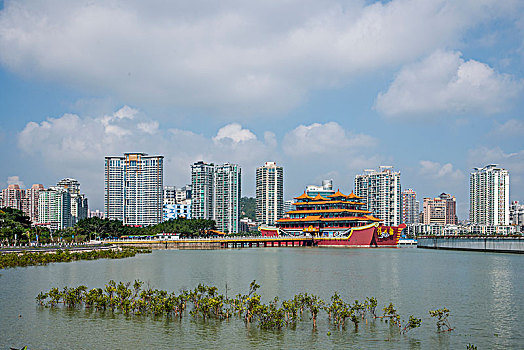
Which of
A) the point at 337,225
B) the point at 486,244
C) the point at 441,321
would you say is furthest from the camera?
the point at 337,225

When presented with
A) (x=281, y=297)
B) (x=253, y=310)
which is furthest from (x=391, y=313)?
(x=281, y=297)

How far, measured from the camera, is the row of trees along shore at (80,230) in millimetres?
85250

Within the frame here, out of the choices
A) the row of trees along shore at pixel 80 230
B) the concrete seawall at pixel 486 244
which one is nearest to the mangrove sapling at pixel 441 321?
the row of trees along shore at pixel 80 230

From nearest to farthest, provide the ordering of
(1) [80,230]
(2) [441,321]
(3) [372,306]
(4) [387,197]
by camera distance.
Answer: (2) [441,321] < (3) [372,306] < (1) [80,230] < (4) [387,197]

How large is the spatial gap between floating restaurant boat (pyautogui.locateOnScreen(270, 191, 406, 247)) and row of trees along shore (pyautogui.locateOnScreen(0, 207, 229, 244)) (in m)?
21.2

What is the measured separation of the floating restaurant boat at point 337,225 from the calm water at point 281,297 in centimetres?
6254

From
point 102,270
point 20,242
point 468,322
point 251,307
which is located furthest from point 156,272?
point 20,242

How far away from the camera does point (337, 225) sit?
125 m

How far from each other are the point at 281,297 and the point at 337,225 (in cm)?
8894

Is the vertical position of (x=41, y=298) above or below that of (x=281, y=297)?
above

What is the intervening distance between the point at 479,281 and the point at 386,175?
469 ft

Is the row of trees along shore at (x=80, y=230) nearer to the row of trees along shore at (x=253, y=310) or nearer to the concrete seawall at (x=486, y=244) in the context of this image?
the row of trees along shore at (x=253, y=310)

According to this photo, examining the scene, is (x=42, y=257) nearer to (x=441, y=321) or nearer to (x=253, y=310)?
(x=253, y=310)

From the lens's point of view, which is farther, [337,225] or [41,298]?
[337,225]
